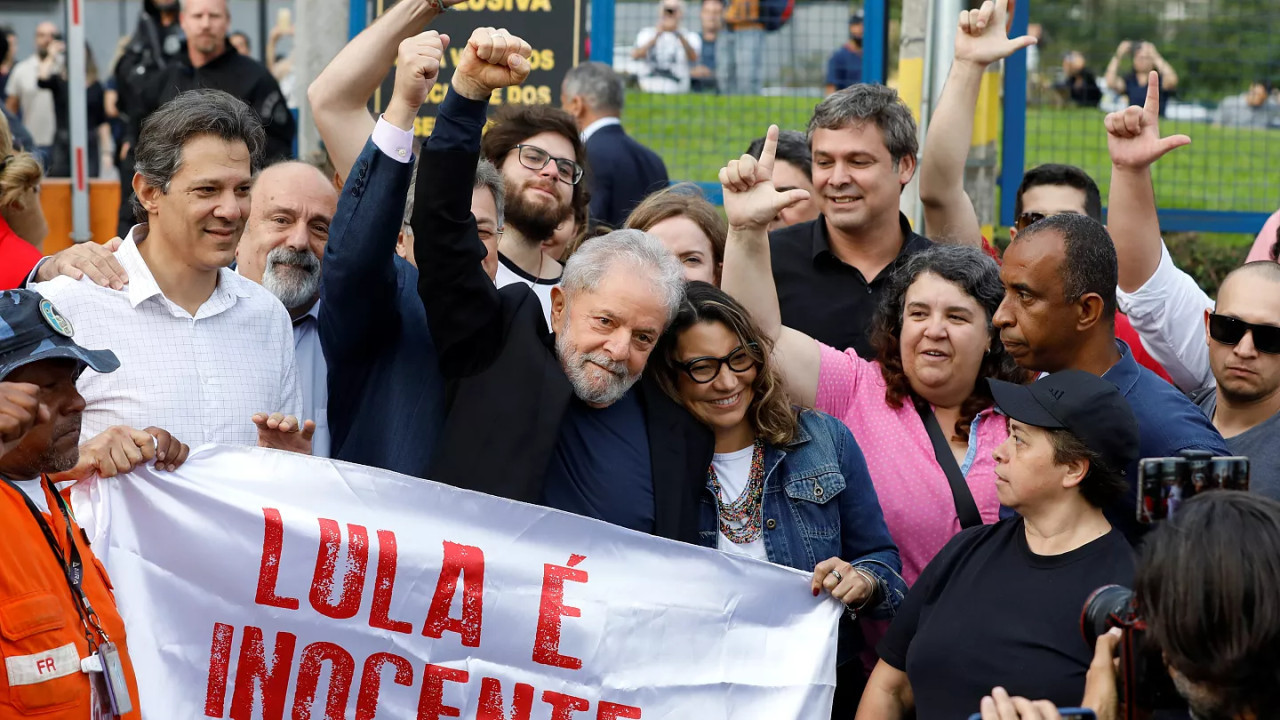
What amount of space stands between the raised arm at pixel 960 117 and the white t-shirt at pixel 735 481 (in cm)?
173

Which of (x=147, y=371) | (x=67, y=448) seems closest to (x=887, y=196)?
(x=147, y=371)

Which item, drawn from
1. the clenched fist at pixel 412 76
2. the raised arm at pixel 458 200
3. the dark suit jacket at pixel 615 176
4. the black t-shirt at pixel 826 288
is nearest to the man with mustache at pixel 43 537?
the raised arm at pixel 458 200

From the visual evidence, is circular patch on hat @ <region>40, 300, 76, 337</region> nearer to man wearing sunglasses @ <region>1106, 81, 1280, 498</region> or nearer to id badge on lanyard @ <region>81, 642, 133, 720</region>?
id badge on lanyard @ <region>81, 642, 133, 720</region>

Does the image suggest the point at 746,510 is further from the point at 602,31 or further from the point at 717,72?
the point at 717,72

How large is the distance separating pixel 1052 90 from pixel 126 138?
237 inches

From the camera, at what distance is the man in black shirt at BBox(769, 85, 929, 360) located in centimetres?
533

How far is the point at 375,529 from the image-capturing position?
3.95 meters

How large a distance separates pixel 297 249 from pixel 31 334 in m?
1.79

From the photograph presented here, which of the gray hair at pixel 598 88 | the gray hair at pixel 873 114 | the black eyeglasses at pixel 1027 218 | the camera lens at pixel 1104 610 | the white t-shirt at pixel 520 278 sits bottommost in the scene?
the camera lens at pixel 1104 610

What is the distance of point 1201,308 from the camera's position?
5031mm

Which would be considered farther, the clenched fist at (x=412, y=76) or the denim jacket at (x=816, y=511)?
the denim jacket at (x=816, y=511)

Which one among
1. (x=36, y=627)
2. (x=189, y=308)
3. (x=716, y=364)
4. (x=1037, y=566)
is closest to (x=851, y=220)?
(x=716, y=364)

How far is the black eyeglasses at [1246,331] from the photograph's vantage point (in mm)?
4574

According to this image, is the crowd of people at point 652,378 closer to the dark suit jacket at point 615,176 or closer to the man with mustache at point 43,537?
the man with mustache at point 43,537
